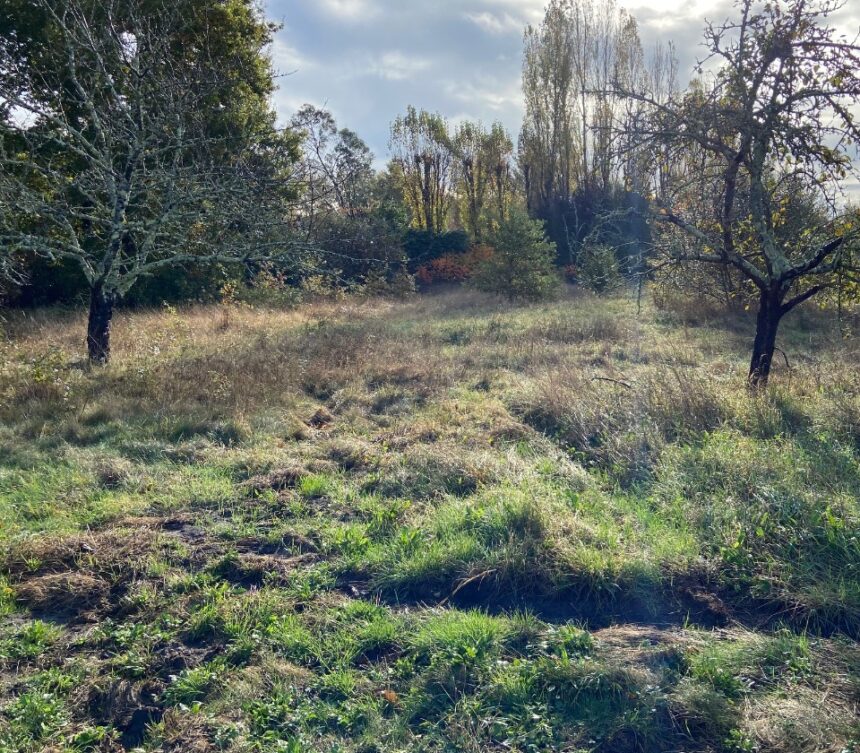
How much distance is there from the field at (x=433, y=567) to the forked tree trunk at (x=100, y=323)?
158 centimetres

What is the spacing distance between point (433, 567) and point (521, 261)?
57.2 feet

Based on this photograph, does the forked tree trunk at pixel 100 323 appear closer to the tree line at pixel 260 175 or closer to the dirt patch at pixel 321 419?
the tree line at pixel 260 175

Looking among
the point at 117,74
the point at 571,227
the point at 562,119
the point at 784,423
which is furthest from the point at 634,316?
the point at 562,119

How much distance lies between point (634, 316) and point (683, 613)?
12282 mm

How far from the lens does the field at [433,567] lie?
2830mm

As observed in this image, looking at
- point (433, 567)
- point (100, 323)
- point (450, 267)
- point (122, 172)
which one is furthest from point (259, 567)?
point (450, 267)

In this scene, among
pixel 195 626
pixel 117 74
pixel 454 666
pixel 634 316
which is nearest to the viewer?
pixel 454 666

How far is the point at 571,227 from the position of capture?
32625mm

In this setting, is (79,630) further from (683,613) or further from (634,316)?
(634,316)

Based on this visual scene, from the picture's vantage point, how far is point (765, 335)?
304 inches

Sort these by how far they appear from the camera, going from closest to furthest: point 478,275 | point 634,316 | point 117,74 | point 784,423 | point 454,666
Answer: point 454,666 → point 784,423 → point 117,74 → point 634,316 → point 478,275

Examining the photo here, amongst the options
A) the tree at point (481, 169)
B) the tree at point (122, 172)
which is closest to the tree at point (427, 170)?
the tree at point (481, 169)

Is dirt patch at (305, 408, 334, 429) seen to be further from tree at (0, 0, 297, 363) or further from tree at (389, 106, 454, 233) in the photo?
tree at (389, 106, 454, 233)

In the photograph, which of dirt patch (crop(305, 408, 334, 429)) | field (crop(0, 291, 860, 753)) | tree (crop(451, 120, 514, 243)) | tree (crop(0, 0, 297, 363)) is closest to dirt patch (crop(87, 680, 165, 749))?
field (crop(0, 291, 860, 753))
